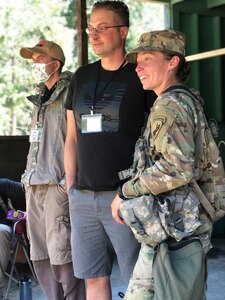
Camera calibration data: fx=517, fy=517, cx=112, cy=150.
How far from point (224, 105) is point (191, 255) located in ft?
16.2

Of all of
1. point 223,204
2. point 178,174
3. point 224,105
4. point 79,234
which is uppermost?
point 224,105

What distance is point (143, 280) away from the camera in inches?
80.5

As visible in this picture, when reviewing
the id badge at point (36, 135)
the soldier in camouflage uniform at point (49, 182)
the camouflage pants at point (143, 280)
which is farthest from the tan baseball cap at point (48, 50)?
the camouflage pants at point (143, 280)

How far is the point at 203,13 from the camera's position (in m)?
6.51

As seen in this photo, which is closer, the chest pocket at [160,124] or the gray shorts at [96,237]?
the chest pocket at [160,124]

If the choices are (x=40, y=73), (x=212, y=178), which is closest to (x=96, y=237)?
(x=212, y=178)

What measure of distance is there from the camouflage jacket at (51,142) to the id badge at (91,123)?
1.58 feet

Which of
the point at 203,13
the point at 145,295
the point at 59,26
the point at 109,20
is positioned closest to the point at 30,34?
the point at 59,26

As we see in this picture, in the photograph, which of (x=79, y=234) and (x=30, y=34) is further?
(x=30, y=34)

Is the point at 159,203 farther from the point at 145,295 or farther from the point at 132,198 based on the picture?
the point at 145,295

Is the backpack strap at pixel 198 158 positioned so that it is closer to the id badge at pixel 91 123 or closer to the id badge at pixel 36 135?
the id badge at pixel 91 123

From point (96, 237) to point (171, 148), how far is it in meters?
0.75

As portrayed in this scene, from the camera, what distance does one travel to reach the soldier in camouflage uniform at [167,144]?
77.1 inches

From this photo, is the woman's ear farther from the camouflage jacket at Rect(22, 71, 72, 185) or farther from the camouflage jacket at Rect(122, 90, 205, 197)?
the camouflage jacket at Rect(22, 71, 72, 185)
